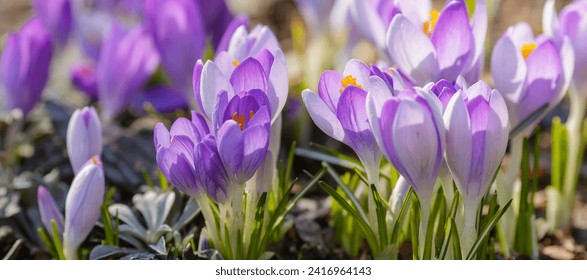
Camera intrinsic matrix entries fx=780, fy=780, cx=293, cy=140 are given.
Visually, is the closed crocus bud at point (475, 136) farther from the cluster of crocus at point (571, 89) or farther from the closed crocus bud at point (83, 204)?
the closed crocus bud at point (83, 204)

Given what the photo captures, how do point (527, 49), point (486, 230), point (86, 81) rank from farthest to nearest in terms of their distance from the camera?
point (86, 81)
point (527, 49)
point (486, 230)

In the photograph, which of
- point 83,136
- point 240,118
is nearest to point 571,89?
point 240,118

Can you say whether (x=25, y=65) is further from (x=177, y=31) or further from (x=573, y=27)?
(x=573, y=27)

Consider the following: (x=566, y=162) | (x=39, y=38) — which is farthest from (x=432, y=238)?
(x=39, y=38)

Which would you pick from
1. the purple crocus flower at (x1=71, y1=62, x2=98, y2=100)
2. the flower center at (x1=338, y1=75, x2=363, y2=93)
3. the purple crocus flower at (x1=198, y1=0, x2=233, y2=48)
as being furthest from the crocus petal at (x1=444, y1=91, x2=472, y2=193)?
the purple crocus flower at (x1=71, y1=62, x2=98, y2=100)

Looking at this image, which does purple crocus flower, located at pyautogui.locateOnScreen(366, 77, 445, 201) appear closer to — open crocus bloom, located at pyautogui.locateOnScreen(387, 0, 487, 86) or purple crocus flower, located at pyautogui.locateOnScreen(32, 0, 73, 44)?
open crocus bloom, located at pyautogui.locateOnScreen(387, 0, 487, 86)

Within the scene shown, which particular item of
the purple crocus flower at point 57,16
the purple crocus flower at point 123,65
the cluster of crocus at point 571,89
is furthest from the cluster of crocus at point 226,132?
the purple crocus flower at point 57,16
